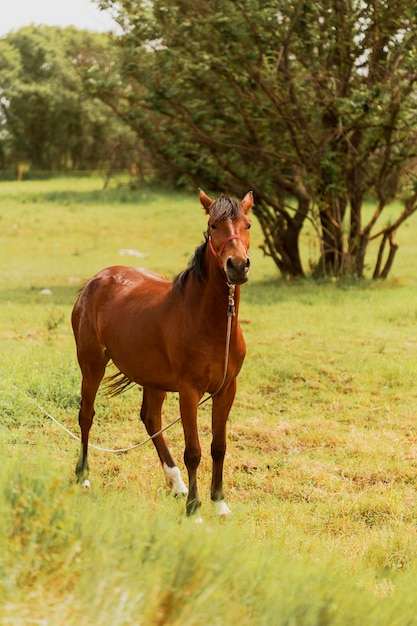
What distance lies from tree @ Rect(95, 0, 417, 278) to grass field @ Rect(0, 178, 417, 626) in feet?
6.80

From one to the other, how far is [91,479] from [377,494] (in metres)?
2.28

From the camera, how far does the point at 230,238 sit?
4801mm

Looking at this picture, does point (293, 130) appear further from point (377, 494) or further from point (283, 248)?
point (377, 494)

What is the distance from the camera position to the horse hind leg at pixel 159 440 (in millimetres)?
6002

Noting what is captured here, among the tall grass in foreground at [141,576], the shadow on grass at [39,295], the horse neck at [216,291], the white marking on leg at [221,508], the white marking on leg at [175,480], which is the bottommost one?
the shadow on grass at [39,295]

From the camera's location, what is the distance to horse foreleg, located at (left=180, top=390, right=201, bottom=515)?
521 cm

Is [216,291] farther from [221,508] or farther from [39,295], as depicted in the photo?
[39,295]

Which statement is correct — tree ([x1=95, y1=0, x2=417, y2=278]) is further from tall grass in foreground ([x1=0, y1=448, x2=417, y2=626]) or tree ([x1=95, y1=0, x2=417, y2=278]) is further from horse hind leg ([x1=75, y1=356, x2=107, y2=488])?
tall grass in foreground ([x1=0, y1=448, x2=417, y2=626])

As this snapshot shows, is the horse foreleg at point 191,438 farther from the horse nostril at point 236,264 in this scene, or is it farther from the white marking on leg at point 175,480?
the horse nostril at point 236,264

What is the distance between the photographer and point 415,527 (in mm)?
5402

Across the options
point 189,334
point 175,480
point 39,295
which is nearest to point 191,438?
point 189,334

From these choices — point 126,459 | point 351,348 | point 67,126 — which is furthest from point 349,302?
point 67,126

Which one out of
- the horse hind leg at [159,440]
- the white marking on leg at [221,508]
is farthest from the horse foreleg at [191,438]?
the horse hind leg at [159,440]

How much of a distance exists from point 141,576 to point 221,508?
255cm
